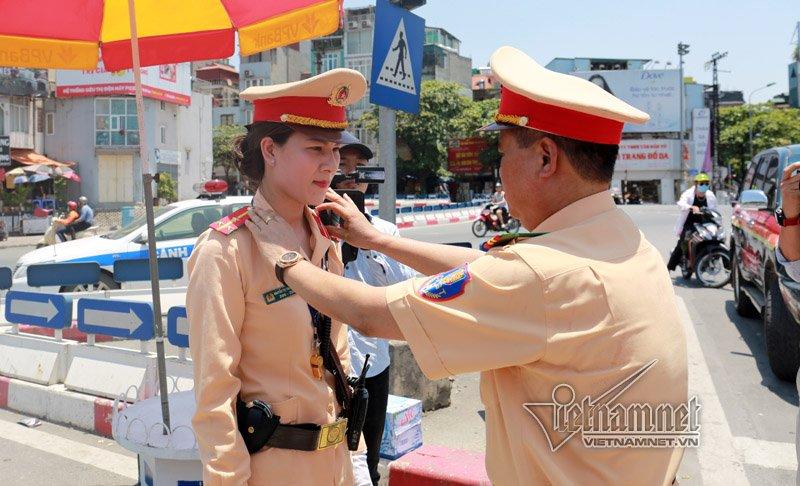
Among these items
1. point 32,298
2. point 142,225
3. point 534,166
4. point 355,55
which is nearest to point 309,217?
point 534,166

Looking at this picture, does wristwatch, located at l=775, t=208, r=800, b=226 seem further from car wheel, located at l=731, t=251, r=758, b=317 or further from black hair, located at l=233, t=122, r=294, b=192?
car wheel, located at l=731, t=251, r=758, b=317

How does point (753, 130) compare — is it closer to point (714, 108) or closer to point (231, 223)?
point (714, 108)

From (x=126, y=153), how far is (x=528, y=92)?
41.1 metres

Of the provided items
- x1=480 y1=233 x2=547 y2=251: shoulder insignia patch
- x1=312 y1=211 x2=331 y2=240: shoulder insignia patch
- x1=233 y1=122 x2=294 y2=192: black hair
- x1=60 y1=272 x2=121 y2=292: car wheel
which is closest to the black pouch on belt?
x1=312 y1=211 x2=331 y2=240: shoulder insignia patch

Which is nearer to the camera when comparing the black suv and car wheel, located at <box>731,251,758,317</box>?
the black suv

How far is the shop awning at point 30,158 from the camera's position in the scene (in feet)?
119

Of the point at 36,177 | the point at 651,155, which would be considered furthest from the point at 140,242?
the point at 651,155

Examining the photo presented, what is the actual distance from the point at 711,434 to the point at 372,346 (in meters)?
2.97

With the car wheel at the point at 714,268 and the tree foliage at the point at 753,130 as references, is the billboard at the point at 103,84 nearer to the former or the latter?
the car wheel at the point at 714,268

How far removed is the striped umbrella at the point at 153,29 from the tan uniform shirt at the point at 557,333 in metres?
2.67

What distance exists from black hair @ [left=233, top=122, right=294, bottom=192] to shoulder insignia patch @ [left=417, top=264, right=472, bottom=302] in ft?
2.94

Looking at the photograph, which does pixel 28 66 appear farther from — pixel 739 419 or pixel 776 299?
pixel 776 299

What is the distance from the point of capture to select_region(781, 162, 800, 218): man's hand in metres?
2.97

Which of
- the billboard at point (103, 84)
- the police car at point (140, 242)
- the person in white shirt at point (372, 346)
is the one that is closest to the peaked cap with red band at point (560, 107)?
the person in white shirt at point (372, 346)
